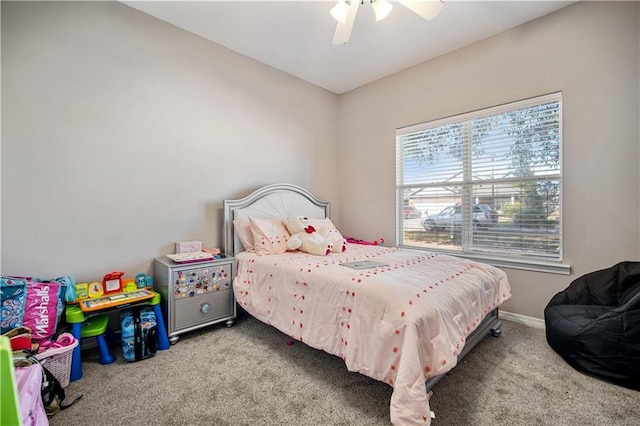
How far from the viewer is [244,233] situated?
280 centimetres

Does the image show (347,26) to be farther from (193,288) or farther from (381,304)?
(193,288)

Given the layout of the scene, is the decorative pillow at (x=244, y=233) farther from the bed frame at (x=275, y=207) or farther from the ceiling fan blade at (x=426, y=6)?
the ceiling fan blade at (x=426, y=6)

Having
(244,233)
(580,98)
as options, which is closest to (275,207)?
(244,233)

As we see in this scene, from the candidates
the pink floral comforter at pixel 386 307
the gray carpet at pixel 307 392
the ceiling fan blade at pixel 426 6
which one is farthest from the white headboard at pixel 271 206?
the ceiling fan blade at pixel 426 6

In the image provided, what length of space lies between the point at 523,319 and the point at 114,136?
394cm

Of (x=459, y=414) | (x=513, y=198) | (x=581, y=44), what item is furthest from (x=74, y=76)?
(x=581, y=44)

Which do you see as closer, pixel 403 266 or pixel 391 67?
pixel 403 266

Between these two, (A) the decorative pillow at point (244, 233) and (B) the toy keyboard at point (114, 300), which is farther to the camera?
(A) the decorative pillow at point (244, 233)

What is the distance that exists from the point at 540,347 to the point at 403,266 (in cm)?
125

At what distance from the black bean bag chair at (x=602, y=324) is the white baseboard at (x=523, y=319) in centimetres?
37

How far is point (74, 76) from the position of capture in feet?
7.04

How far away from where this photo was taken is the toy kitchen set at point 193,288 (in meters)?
2.23

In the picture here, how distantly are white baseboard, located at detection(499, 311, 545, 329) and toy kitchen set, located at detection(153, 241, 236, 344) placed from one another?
258 centimetres

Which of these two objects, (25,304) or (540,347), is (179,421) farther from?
(540,347)
